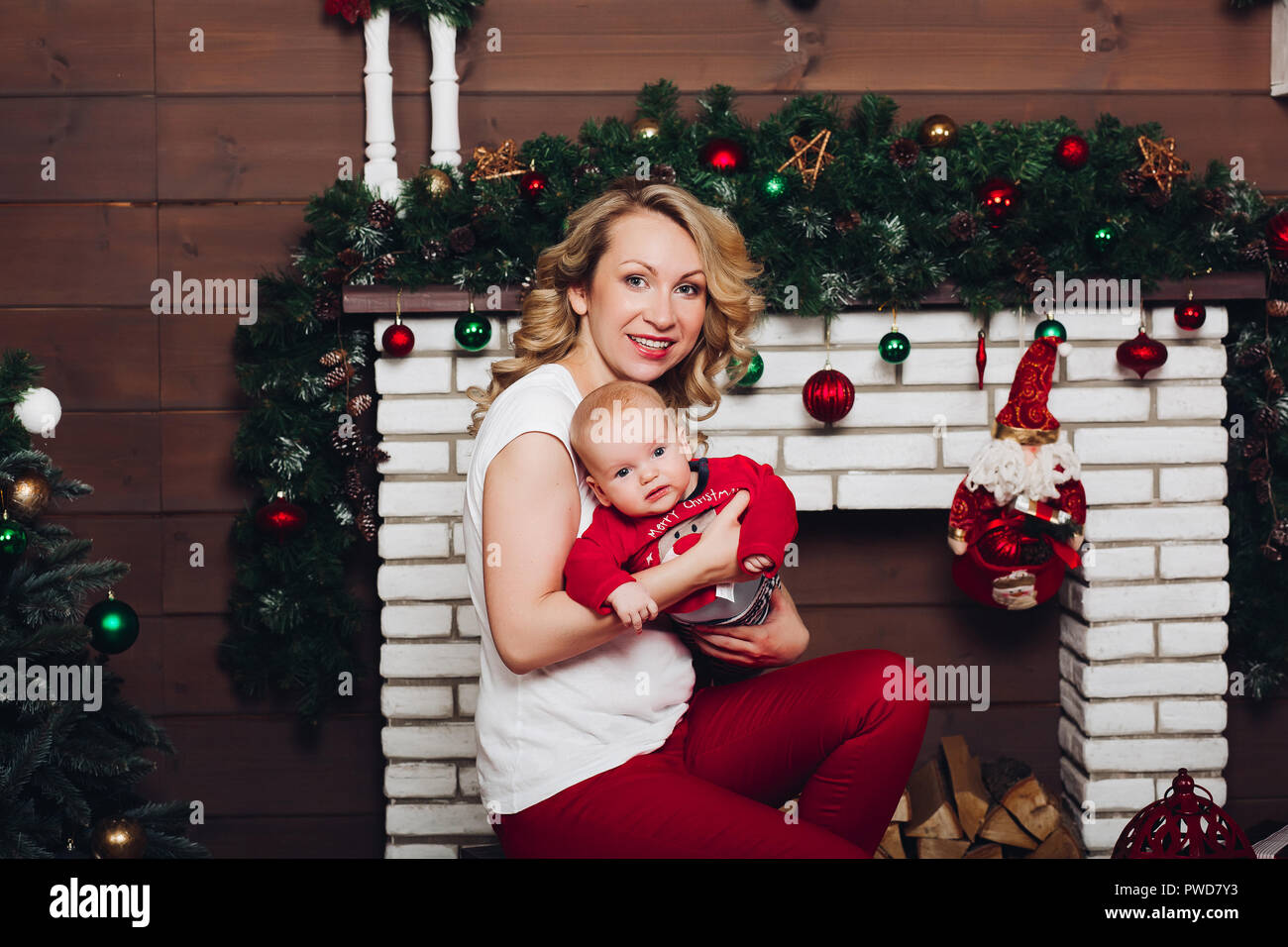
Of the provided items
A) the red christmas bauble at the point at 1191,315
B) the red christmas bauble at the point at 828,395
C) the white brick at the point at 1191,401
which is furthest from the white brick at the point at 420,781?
the red christmas bauble at the point at 1191,315

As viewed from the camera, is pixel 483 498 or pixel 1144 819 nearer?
pixel 483 498

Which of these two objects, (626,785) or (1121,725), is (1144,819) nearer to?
(1121,725)

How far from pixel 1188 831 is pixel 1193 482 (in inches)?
37.3

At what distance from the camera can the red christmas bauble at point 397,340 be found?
2.37 m

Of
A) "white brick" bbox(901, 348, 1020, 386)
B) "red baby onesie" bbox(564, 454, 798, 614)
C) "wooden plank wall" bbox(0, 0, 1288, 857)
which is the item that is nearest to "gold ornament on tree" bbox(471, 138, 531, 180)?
"wooden plank wall" bbox(0, 0, 1288, 857)

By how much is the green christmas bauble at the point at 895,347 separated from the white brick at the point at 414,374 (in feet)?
3.25

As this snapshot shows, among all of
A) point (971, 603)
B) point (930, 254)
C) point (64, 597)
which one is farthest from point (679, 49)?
point (64, 597)

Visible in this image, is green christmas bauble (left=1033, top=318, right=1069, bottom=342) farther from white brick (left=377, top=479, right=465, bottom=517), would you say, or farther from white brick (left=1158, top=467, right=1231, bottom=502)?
white brick (left=377, top=479, right=465, bottom=517)

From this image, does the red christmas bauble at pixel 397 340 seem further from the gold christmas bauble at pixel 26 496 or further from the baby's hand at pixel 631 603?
the baby's hand at pixel 631 603

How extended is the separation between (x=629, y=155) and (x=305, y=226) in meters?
0.83

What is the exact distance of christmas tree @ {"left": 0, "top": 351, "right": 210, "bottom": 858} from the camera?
6.32 ft

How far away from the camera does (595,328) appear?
1.62m

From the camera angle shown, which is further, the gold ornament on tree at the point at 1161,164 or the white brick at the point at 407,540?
the white brick at the point at 407,540

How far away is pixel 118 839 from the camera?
6.50 ft
